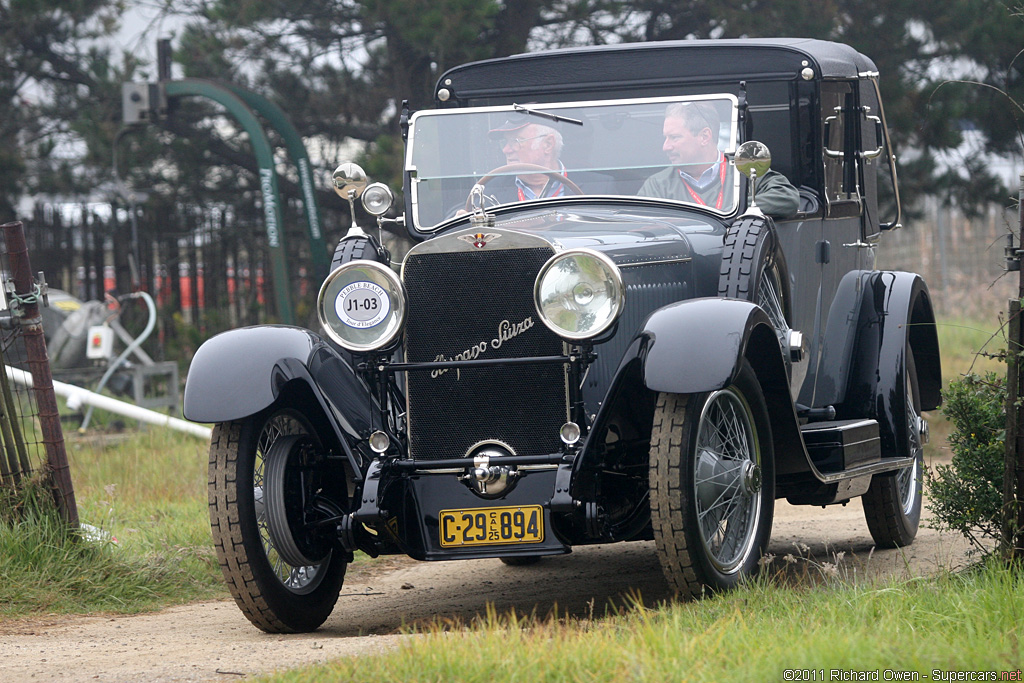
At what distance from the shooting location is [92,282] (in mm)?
14227

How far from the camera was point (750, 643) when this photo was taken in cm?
346

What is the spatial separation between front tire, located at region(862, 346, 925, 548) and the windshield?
4.53 feet

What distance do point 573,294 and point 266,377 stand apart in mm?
1131

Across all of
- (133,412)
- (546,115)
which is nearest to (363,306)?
(546,115)

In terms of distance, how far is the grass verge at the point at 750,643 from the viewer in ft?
10.6

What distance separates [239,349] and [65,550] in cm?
165

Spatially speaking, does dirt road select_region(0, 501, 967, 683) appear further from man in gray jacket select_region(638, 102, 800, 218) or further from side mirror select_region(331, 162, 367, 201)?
side mirror select_region(331, 162, 367, 201)

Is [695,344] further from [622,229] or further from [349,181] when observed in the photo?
[349,181]

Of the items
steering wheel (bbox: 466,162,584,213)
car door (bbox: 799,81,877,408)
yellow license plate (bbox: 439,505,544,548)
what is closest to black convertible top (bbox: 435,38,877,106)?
car door (bbox: 799,81,877,408)

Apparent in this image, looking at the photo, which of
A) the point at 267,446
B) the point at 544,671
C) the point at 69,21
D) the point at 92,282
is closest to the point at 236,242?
→ the point at 92,282

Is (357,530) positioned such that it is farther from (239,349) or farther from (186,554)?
(186,554)

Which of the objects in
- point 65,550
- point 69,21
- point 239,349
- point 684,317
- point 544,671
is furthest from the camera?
point 69,21

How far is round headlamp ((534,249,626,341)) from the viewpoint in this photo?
14.7ft

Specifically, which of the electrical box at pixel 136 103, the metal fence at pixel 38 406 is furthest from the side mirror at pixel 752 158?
the electrical box at pixel 136 103
